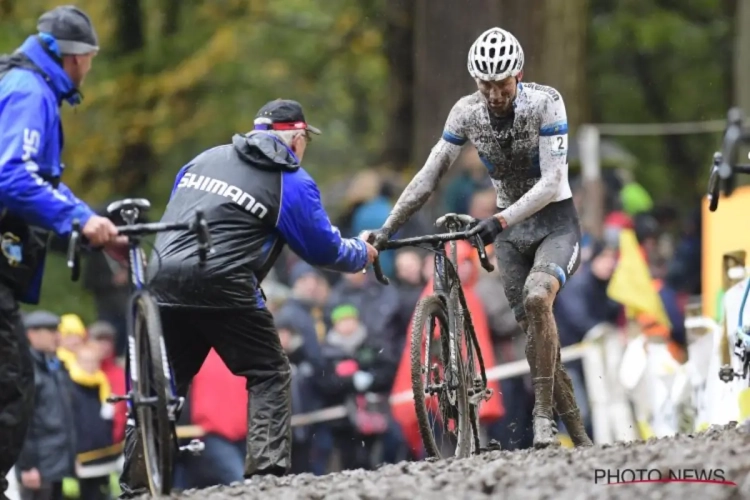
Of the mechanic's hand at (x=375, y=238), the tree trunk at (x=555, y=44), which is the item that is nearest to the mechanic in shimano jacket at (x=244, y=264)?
the mechanic's hand at (x=375, y=238)

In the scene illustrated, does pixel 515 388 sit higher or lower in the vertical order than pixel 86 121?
lower

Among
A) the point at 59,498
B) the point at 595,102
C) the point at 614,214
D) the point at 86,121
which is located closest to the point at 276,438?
the point at 59,498

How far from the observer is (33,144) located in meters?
9.39

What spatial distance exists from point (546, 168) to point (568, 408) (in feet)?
5.12

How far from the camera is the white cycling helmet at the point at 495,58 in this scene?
442 inches

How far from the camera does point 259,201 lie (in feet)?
35.0

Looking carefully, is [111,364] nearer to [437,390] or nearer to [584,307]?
[584,307]

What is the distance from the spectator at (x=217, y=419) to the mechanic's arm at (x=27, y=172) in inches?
227

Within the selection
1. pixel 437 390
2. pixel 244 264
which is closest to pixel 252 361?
pixel 244 264

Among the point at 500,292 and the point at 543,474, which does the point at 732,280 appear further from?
the point at 543,474

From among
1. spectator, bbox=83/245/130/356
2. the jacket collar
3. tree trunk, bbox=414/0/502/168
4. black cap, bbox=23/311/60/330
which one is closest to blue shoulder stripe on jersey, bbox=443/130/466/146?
the jacket collar

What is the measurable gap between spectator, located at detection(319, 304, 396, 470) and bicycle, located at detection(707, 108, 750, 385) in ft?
12.4

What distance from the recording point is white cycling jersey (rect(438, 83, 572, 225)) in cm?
1141

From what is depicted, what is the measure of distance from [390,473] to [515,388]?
18.9ft
